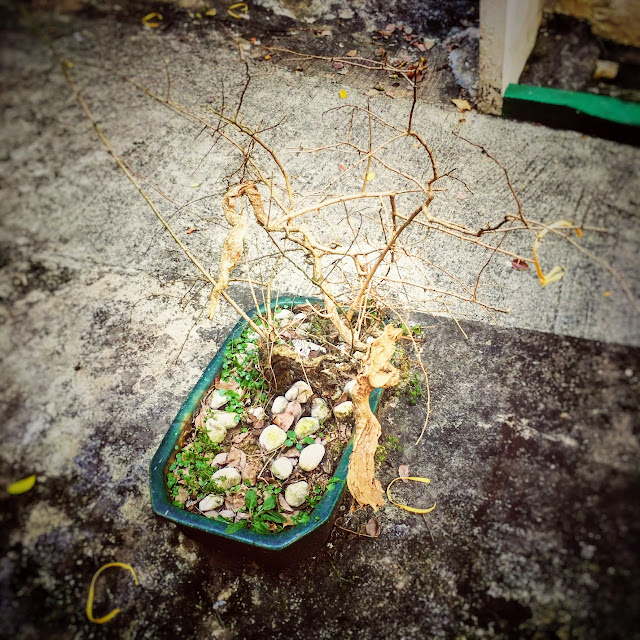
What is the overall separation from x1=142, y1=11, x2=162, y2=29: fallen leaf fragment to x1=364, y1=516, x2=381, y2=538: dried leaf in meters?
2.92

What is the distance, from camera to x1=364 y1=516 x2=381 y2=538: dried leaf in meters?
1.73

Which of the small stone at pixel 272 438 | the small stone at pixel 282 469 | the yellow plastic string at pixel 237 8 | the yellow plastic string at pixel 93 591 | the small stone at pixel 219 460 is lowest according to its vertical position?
the yellow plastic string at pixel 93 591

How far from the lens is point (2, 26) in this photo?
96cm

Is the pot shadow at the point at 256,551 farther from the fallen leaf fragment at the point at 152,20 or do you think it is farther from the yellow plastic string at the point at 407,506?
the fallen leaf fragment at the point at 152,20

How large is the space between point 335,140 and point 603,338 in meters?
2.11

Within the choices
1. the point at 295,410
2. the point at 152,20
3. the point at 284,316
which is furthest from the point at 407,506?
the point at 152,20

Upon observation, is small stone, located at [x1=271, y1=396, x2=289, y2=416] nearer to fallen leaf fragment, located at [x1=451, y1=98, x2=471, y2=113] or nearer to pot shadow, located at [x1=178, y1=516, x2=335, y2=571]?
pot shadow, located at [x1=178, y1=516, x2=335, y2=571]

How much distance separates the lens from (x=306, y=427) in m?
1.72

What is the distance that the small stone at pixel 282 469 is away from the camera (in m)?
1.64

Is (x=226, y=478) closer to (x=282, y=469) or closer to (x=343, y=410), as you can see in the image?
(x=282, y=469)

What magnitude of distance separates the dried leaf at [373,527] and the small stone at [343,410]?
1.53 feet

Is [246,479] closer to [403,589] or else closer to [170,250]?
[403,589]

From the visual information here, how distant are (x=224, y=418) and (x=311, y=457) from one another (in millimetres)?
422

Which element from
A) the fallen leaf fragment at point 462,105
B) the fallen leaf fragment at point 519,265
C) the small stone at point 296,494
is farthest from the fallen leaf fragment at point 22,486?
the fallen leaf fragment at point 462,105
